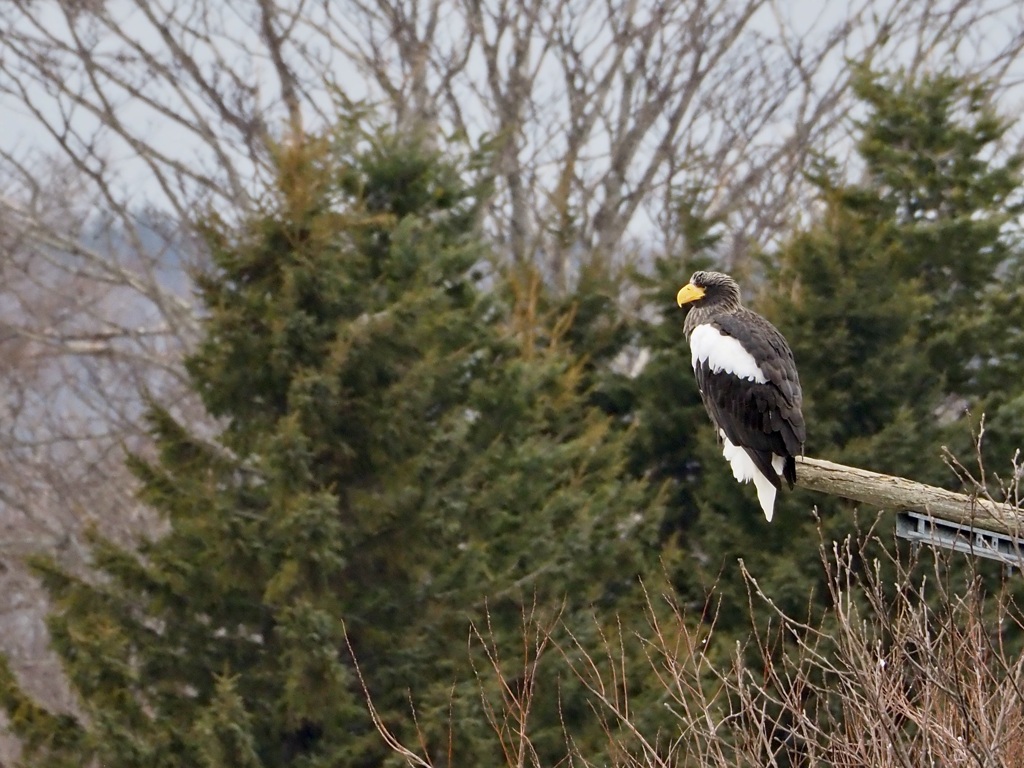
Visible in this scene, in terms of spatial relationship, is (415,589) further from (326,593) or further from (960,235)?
(960,235)

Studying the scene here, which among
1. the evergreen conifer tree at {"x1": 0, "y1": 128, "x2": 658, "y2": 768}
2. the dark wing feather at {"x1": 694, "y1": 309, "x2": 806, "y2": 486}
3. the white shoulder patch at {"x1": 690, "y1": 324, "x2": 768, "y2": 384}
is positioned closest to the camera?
the dark wing feather at {"x1": 694, "y1": 309, "x2": 806, "y2": 486}

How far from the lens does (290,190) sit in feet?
39.1

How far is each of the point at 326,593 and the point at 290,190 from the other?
2895 millimetres

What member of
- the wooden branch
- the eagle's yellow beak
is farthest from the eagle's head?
the wooden branch

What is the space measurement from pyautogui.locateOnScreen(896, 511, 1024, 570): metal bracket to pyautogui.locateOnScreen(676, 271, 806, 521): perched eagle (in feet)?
4.94

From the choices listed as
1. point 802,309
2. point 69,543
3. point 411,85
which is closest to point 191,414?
point 69,543

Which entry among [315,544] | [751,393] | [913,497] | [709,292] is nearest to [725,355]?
[751,393]

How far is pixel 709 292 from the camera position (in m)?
8.08

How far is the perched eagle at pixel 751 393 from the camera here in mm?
7168

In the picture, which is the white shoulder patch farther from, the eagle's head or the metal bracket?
the metal bracket

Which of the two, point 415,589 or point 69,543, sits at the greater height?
point 69,543

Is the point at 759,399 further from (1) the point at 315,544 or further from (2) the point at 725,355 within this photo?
(1) the point at 315,544

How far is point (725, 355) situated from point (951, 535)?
87.2 inches

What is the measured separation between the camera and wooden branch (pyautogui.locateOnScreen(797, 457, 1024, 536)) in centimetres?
505
